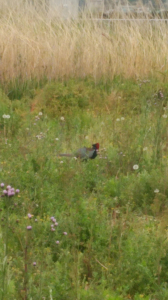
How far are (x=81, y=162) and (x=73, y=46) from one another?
389 cm

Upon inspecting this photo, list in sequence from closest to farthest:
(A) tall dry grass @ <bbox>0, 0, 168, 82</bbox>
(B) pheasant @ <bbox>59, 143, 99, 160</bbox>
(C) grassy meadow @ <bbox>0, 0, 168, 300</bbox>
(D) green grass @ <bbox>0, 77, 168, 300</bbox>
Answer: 1. (D) green grass @ <bbox>0, 77, 168, 300</bbox>
2. (C) grassy meadow @ <bbox>0, 0, 168, 300</bbox>
3. (B) pheasant @ <bbox>59, 143, 99, 160</bbox>
4. (A) tall dry grass @ <bbox>0, 0, 168, 82</bbox>

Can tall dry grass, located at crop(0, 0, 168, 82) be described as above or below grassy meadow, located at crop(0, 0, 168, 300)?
above

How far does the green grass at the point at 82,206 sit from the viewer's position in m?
2.55

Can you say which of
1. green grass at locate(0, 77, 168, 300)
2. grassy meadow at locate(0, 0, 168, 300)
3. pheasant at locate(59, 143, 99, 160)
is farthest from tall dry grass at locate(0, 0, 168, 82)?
pheasant at locate(59, 143, 99, 160)

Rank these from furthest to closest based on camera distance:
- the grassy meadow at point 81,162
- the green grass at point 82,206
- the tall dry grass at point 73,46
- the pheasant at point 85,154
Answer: the tall dry grass at point 73,46, the pheasant at point 85,154, the grassy meadow at point 81,162, the green grass at point 82,206

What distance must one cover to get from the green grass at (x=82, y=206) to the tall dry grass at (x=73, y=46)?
0.93 m

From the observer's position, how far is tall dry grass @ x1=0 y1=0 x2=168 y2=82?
7602 millimetres

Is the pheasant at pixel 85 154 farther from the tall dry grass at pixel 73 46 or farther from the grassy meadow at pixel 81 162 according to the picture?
the tall dry grass at pixel 73 46

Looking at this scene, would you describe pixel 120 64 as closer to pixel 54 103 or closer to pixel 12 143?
pixel 54 103

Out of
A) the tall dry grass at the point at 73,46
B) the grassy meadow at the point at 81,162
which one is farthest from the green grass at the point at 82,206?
the tall dry grass at the point at 73,46

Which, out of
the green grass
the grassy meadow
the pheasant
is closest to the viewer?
the green grass

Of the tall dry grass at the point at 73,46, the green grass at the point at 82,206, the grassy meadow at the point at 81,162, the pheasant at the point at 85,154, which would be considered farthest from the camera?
A: the tall dry grass at the point at 73,46

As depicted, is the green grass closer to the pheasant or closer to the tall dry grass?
the pheasant

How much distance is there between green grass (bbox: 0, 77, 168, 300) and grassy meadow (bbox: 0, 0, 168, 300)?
1 cm
